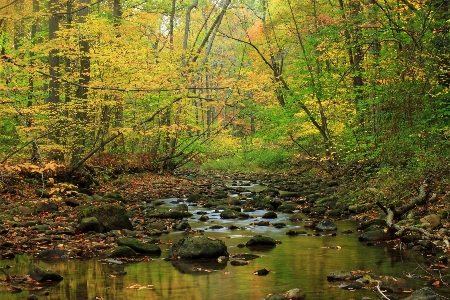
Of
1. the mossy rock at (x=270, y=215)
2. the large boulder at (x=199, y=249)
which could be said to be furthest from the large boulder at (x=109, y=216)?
the mossy rock at (x=270, y=215)

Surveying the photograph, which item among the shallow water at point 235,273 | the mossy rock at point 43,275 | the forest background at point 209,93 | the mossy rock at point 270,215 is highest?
the forest background at point 209,93

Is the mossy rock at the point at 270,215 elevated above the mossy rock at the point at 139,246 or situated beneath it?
situated beneath

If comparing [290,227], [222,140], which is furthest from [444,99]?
[222,140]

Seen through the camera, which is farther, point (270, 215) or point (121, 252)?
point (270, 215)

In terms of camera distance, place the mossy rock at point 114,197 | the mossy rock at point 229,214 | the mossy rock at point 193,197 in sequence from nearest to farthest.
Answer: the mossy rock at point 229,214, the mossy rock at point 114,197, the mossy rock at point 193,197

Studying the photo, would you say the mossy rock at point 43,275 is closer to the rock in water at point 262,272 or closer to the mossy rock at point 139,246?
the mossy rock at point 139,246

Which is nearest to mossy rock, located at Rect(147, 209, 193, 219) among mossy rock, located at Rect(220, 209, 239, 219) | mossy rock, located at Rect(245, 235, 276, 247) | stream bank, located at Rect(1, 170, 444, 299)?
stream bank, located at Rect(1, 170, 444, 299)

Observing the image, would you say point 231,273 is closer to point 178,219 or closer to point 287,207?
point 178,219

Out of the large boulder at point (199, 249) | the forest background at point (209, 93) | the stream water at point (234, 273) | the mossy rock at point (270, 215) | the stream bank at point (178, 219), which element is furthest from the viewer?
the mossy rock at point (270, 215)

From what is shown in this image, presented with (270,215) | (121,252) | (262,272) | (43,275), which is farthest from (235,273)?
(270,215)

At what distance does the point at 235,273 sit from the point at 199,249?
1169mm

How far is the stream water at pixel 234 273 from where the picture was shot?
5844 millimetres

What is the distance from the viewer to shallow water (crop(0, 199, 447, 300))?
585 centimetres

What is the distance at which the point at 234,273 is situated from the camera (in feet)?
22.7
